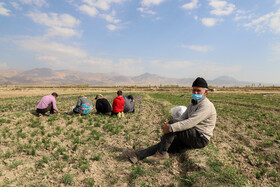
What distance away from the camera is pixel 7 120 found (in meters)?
8.23

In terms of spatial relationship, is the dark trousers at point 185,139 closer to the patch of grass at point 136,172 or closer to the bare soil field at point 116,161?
the bare soil field at point 116,161

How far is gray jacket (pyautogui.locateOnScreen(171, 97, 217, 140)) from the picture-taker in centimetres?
404

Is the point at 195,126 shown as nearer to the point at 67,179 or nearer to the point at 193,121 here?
the point at 193,121

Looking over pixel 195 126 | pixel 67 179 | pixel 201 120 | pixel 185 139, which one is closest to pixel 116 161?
pixel 67 179

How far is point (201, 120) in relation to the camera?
4098 mm

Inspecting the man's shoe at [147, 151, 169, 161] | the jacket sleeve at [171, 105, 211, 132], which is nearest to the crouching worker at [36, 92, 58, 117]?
the man's shoe at [147, 151, 169, 161]

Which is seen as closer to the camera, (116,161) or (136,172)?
(136,172)

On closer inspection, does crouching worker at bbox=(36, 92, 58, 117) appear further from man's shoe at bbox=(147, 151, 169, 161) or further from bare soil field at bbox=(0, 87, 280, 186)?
man's shoe at bbox=(147, 151, 169, 161)

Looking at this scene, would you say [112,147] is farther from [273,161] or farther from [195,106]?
[273,161]

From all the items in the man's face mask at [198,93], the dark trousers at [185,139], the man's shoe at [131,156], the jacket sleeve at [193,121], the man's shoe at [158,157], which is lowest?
the man's shoe at [131,156]

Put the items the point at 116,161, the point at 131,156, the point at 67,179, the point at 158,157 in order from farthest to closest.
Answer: the point at 116,161, the point at 131,156, the point at 158,157, the point at 67,179

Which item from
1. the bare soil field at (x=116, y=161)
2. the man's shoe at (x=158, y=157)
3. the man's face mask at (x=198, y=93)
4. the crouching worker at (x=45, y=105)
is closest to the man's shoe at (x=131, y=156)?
the bare soil field at (x=116, y=161)

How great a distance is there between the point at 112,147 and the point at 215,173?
358 centimetres

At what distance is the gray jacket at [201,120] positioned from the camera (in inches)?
159
